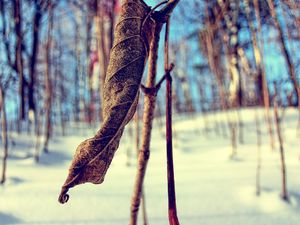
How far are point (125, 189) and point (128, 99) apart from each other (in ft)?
3.77

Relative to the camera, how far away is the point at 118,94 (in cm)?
43

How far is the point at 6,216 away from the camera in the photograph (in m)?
1.16

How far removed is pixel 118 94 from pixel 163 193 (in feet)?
3.57

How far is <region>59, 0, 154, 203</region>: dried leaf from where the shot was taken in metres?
0.40

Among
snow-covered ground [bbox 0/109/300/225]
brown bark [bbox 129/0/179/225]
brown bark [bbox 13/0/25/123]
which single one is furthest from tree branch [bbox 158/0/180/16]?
brown bark [bbox 13/0/25/123]

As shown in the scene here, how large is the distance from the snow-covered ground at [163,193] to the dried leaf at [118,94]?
2.51ft

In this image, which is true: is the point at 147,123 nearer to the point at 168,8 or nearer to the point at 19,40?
the point at 168,8

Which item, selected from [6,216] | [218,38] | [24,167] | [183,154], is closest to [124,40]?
[6,216]

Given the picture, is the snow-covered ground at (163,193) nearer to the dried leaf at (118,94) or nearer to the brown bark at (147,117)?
the brown bark at (147,117)

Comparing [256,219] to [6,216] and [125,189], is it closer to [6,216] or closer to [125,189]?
[125,189]

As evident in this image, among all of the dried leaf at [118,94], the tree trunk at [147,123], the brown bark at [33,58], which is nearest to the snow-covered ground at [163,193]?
the tree trunk at [147,123]

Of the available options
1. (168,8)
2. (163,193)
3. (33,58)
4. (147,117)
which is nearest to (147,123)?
(147,117)

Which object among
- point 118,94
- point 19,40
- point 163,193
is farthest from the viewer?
point 19,40

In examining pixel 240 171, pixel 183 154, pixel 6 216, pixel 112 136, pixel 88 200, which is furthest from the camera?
pixel 183 154
